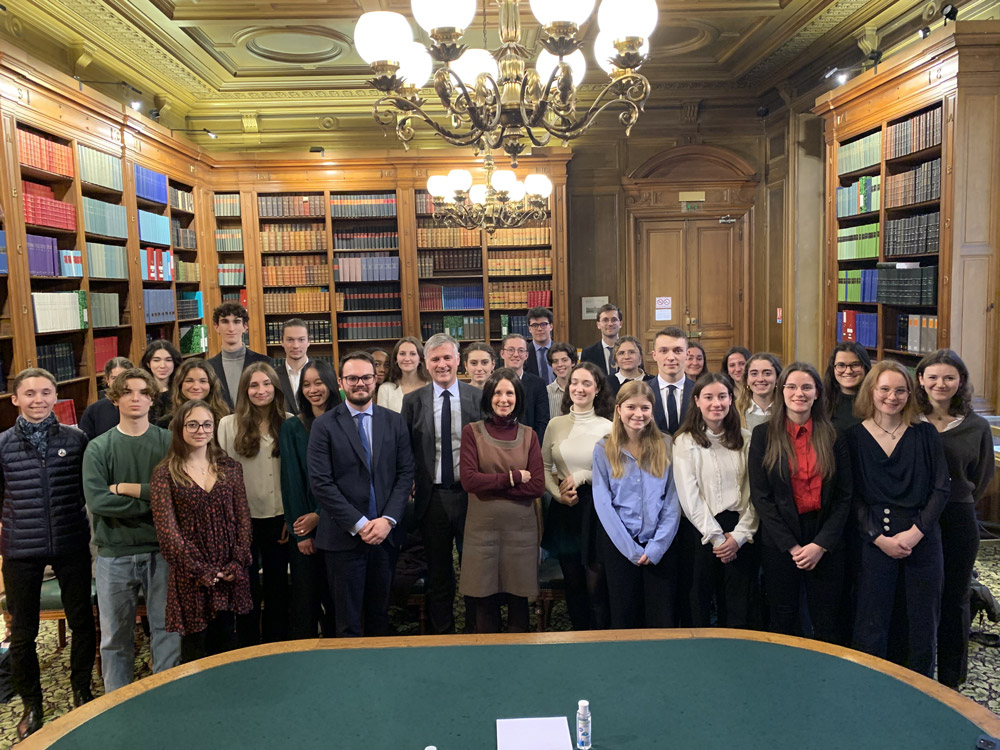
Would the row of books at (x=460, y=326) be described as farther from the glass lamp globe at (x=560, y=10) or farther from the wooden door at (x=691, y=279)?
the glass lamp globe at (x=560, y=10)

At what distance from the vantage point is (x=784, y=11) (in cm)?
561

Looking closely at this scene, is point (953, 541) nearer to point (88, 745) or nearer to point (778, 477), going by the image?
point (778, 477)

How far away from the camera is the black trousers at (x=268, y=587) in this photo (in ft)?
9.91

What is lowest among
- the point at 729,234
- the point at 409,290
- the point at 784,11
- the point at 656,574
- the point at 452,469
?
the point at 656,574

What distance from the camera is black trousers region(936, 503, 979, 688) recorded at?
2.77 metres

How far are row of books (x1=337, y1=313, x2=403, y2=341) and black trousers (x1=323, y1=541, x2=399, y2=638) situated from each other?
15.8 ft

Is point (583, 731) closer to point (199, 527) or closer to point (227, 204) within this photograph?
point (199, 527)

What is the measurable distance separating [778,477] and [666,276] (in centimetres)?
555

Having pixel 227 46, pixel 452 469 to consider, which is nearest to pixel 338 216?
pixel 227 46

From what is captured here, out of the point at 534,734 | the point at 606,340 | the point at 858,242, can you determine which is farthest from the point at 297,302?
the point at 534,734

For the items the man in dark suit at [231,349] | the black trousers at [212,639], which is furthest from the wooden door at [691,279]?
the black trousers at [212,639]

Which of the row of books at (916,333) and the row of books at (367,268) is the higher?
the row of books at (367,268)

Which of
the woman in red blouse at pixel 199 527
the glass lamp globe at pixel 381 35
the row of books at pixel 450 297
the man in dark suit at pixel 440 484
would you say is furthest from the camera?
the row of books at pixel 450 297

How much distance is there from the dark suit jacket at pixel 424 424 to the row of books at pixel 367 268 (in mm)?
4315
